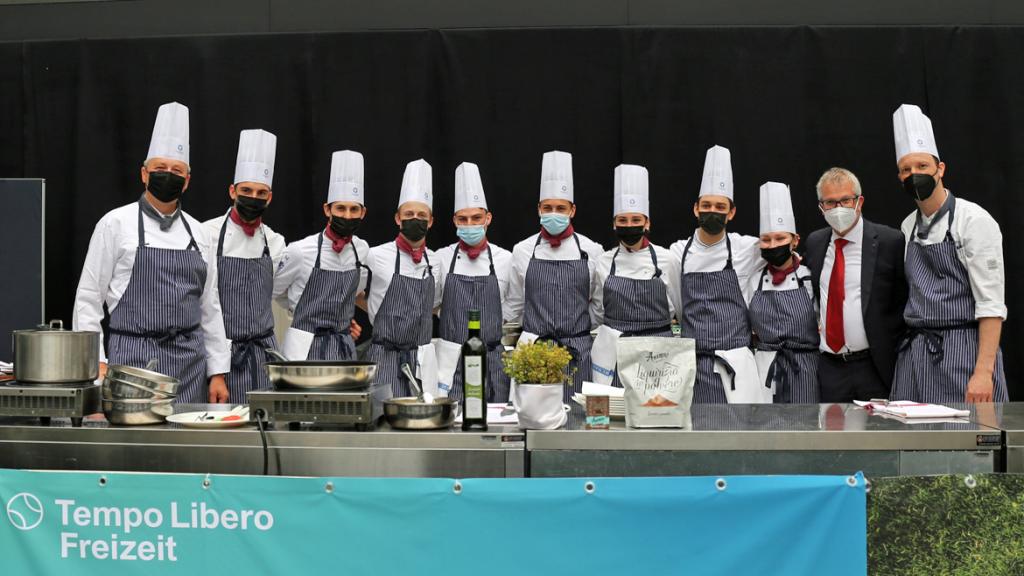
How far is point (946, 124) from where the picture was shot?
4.52m

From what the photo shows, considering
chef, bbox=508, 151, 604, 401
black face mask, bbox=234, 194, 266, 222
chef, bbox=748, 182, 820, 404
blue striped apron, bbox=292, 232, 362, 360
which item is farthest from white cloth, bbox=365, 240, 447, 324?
chef, bbox=748, 182, 820, 404

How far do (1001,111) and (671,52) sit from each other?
5.53 feet

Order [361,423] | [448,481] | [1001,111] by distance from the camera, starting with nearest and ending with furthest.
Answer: [448,481] < [361,423] < [1001,111]

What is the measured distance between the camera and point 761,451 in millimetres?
1926

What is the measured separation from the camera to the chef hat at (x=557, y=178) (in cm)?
407

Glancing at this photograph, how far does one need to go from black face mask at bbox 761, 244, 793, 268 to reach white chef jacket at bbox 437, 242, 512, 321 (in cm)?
114

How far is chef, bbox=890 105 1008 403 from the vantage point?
9.77ft

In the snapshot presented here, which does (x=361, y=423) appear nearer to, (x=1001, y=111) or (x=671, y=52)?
(x=671, y=52)

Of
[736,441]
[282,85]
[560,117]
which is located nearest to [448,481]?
[736,441]

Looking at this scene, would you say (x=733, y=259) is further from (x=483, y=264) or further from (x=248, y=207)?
(x=248, y=207)

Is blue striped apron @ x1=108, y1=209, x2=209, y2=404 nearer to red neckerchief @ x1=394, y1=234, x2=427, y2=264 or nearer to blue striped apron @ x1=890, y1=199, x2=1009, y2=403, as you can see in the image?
red neckerchief @ x1=394, y1=234, x2=427, y2=264

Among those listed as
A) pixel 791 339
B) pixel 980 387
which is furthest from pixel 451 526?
pixel 791 339

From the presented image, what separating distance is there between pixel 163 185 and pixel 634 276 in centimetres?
194

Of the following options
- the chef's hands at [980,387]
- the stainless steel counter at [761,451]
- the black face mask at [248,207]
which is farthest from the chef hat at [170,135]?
the chef's hands at [980,387]
